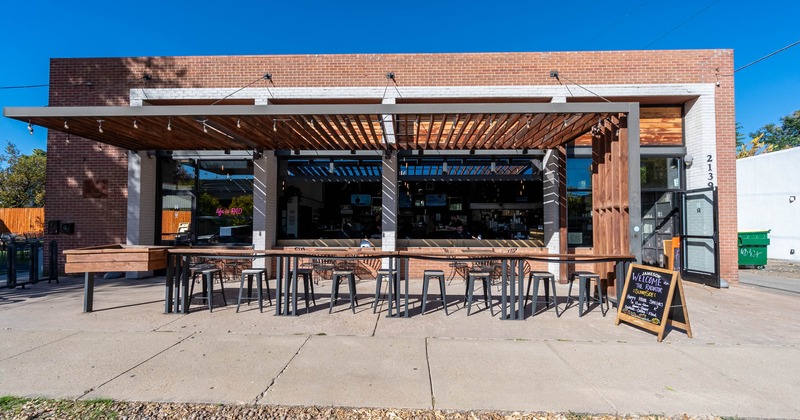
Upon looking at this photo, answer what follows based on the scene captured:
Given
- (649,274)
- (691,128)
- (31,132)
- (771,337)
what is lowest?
(771,337)

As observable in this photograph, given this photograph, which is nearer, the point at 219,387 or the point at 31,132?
the point at 219,387

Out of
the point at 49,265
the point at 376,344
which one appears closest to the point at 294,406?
A: the point at 376,344

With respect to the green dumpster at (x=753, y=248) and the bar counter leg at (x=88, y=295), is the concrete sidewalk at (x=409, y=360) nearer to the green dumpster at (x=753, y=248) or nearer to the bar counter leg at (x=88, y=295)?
the bar counter leg at (x=88, y=295)

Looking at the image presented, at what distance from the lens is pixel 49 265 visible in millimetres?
9750

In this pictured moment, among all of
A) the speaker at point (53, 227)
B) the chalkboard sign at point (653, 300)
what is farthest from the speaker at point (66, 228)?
the chalkboard sign at point (653, 300)

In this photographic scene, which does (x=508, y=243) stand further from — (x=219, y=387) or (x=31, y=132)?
(x=31, y=132)

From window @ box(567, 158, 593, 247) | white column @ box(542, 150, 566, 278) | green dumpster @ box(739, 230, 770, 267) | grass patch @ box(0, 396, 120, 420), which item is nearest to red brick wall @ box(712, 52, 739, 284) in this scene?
window @ box(567, 158, 593, 247)

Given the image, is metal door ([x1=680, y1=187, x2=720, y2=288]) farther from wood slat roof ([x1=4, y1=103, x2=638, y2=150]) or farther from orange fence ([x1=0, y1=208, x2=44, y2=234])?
orange fence ([x1=0, y1=208, x2=44, y2=234])

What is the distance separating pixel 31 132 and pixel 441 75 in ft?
27.8

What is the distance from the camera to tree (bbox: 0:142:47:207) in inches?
1201

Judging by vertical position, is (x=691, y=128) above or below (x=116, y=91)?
below

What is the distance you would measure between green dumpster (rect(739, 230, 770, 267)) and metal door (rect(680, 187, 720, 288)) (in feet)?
17.4

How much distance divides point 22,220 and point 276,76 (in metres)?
26.0

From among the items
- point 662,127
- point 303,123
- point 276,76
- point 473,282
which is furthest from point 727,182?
point 276,76
